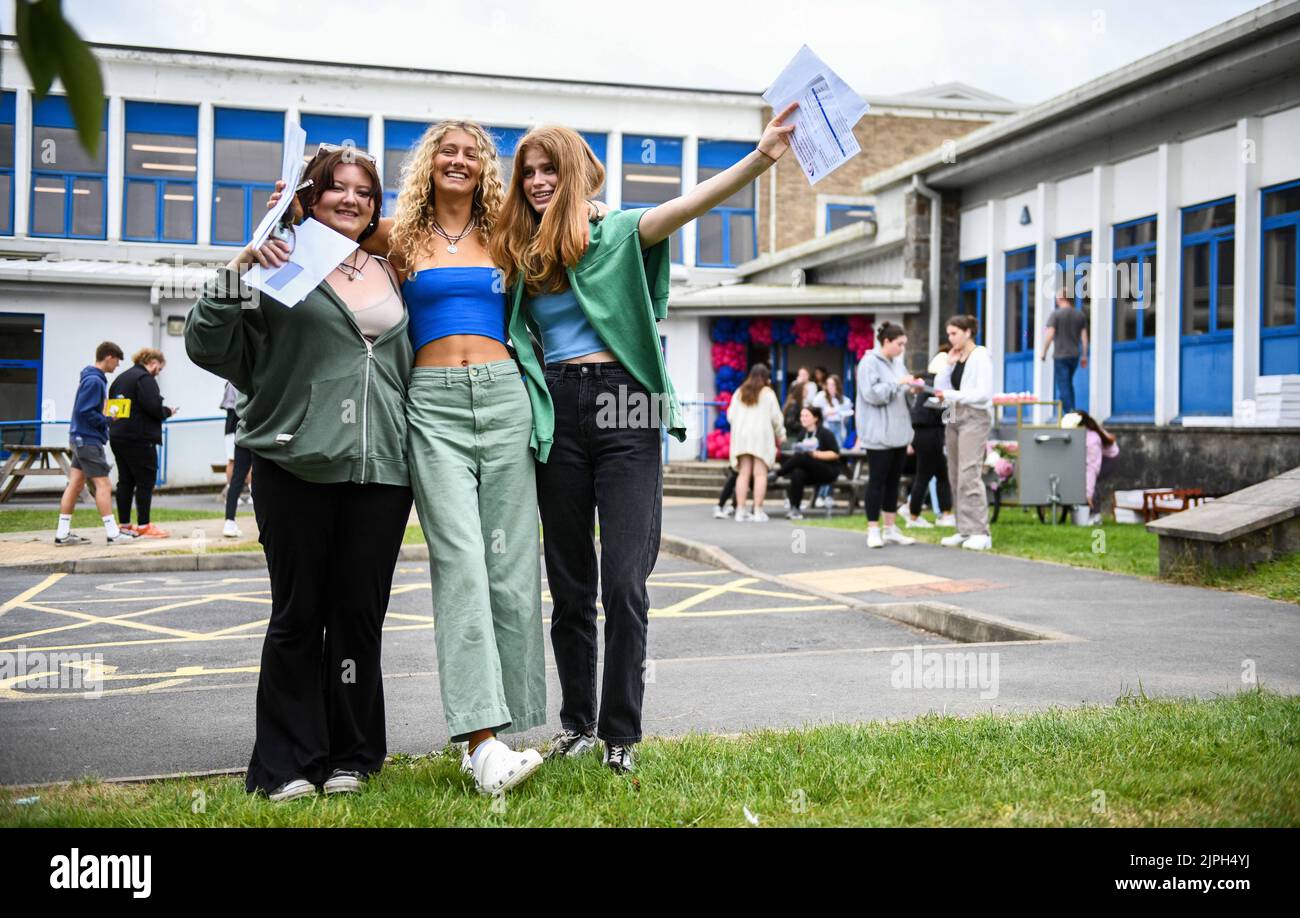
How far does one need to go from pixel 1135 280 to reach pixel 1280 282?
279cm

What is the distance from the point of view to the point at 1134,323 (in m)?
18.5

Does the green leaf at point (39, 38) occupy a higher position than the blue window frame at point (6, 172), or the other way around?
the blue window frame at point (6, 172)

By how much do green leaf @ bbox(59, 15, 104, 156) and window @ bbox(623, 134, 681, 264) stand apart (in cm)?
3080

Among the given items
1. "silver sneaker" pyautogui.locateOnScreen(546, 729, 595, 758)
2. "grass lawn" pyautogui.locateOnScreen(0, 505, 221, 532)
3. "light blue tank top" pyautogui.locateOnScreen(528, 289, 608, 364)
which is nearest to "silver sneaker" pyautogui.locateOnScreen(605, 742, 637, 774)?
"silver sneaker" pyautogui.locateOnScreen(546, 729, 595, 758)

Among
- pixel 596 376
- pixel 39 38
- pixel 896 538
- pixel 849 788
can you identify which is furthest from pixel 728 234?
pixel 39 38

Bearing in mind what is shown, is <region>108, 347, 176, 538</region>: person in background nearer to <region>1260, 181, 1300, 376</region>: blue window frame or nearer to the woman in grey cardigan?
the woman in grey cardigan

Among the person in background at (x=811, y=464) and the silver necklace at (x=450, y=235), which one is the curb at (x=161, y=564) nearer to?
the person in background at (x=811, y=464)

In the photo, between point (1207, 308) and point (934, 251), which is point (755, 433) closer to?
point (1207, 308)

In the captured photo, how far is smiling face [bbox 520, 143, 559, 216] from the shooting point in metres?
4.14

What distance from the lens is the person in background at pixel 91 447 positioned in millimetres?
13219

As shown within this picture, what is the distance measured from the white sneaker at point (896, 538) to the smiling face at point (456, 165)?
9224 millimetres

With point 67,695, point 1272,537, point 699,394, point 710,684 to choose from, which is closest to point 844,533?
point 1272,537

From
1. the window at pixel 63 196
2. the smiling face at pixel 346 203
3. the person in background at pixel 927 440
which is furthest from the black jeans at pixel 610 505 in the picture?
the window at pixel 63 196
